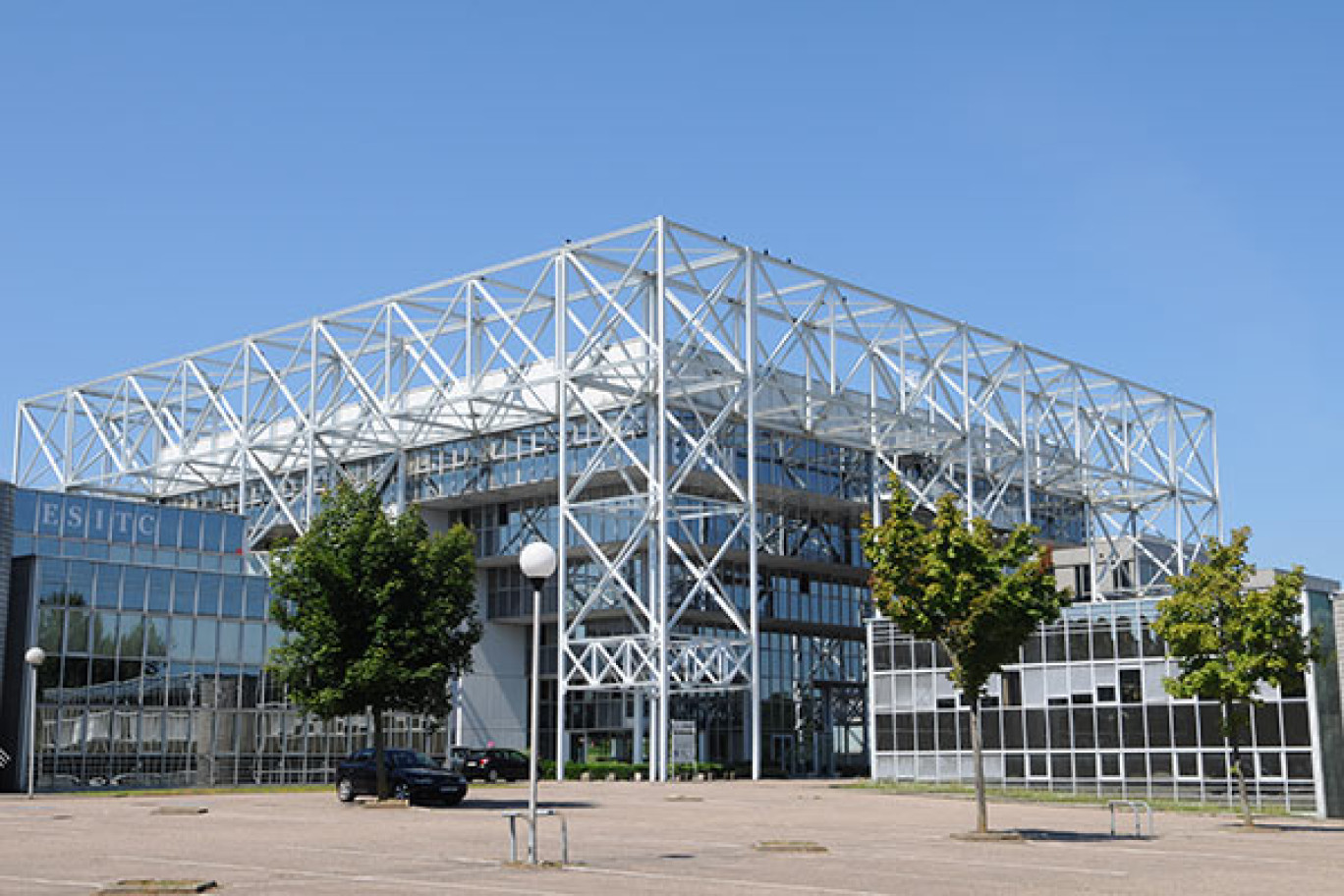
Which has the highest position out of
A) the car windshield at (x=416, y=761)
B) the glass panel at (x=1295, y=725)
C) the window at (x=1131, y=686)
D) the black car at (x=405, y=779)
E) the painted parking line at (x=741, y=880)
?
the window at (x=1131, y=686)

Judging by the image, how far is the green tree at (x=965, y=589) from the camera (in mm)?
27703

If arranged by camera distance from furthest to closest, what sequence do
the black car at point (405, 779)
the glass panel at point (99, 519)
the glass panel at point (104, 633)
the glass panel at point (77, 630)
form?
1. the glass panel at point (99, 519)
2. the glass panel at point (104, 633)
3. the glass panel at point (77, 630)
4. the black car at point (405, 779)

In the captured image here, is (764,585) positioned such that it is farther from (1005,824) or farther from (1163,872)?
(1163,872)

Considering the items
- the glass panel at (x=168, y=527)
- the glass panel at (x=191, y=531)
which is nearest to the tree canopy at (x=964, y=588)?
the glass panel at (x=168, y=527)

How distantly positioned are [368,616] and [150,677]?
1801 cm

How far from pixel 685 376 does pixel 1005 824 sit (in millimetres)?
32599

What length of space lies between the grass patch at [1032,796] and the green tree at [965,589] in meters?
14.1

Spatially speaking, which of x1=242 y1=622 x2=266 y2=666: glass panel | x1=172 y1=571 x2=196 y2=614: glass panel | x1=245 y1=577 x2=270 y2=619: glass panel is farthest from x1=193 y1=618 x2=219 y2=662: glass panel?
x1=245 y1=577 x2=270 y2=619: glass panel

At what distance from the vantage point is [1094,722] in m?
47.6

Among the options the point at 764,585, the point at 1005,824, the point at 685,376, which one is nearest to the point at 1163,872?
the point at 1005,824

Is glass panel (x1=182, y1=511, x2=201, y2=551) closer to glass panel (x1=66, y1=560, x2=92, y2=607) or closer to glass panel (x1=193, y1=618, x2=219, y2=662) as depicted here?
glass panel (x1=193, y1=618, x2=219, y2=662)

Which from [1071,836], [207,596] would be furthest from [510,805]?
[207,596]

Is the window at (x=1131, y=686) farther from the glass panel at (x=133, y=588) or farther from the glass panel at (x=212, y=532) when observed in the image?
the glass panel at (x=212, y=532)

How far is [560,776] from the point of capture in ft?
188
